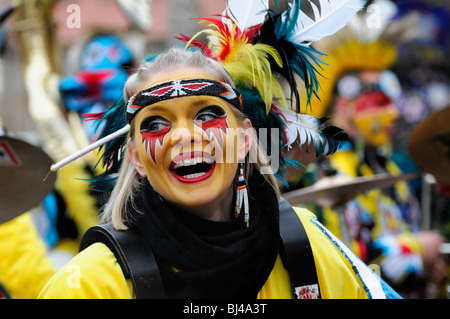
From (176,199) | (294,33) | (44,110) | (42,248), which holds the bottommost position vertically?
(42,248)

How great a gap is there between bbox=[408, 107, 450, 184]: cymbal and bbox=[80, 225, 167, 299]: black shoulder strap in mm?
1418

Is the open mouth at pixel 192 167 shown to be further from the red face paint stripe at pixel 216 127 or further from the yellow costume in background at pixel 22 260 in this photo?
the yellow costume in background at pixel 22 260

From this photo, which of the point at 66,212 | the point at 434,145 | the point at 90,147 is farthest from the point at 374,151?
the point at 90,147

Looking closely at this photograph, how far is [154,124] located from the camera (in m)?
1.56

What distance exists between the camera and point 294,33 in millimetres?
1669

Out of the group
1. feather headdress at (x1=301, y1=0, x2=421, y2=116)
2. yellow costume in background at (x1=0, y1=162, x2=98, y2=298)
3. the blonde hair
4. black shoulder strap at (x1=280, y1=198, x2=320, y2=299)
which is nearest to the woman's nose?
the blonde hair

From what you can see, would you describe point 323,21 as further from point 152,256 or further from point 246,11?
point 152,256

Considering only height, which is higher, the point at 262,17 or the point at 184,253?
the point at 262,17

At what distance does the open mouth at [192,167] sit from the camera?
151 centimetres

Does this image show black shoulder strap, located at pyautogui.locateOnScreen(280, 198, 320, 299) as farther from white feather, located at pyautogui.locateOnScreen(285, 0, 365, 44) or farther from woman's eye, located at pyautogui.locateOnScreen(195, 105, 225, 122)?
white feather, located at pyautogui.locateOnScreen(285, 0, 365, 44)

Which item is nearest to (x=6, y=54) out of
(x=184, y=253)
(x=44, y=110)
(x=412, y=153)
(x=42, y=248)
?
(x=44, y=110)

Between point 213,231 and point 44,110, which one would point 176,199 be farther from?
point 44,110

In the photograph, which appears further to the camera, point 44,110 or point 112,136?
point 44,110

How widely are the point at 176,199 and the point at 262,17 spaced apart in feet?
1.92
